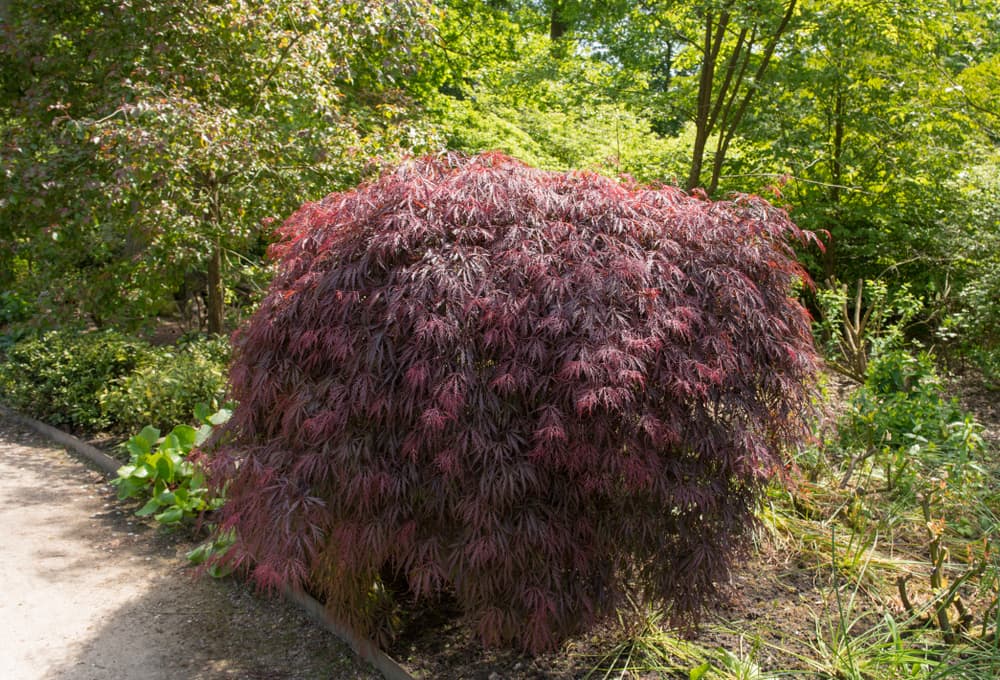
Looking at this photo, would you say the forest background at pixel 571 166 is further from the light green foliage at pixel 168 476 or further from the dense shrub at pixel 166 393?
the light green foliage at pixel 168 476

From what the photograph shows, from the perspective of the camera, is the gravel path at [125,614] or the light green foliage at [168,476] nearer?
the gravel path at [125,614]

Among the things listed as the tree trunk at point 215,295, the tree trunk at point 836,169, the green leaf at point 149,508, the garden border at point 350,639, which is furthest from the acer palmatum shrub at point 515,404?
the tree trunk at point 836,169

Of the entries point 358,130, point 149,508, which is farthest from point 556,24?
point 149,508

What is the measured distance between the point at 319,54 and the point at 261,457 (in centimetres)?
468

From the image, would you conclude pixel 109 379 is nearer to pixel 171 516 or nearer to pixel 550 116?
pixel 171 516

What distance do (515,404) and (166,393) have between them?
4.00 m

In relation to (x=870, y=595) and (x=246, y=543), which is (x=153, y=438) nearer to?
(x=246, y=543)

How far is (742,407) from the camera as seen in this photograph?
3.16 meters

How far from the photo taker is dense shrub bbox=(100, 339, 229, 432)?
5988mm

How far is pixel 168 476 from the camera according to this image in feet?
16.2

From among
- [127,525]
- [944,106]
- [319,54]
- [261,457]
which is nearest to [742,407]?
[261,457]

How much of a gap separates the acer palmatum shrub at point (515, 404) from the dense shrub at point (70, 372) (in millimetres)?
3974

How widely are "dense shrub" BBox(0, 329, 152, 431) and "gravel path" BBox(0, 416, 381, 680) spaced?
1.63 meters

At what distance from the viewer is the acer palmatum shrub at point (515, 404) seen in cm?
291
